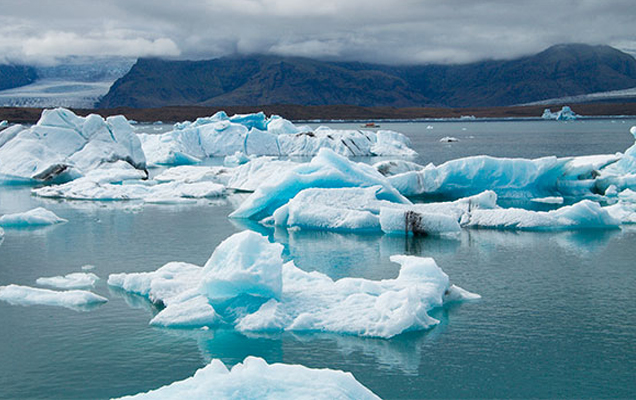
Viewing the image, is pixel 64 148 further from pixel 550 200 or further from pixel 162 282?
pixel 162 282

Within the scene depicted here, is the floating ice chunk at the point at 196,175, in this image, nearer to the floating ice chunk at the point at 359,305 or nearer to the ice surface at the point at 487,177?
the ice surface at the point at 487,177

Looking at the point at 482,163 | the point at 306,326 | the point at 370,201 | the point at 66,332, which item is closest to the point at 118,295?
the point at 66,332

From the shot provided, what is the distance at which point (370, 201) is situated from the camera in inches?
452

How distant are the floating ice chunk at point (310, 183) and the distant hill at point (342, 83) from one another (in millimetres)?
122267

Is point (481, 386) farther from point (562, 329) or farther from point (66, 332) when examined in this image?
point (66, 332)

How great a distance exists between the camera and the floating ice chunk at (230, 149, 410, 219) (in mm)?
12062

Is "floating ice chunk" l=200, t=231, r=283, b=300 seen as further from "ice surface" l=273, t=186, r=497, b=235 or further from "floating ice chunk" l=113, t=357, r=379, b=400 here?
"ice surface" l=273, t=186, r=497, b=235

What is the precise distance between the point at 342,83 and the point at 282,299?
154709 millimetres

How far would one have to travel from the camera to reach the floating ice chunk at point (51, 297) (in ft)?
22.6

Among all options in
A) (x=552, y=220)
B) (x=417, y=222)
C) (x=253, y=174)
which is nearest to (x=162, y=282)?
(x=417, y=222)

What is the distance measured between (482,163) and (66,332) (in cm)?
1096

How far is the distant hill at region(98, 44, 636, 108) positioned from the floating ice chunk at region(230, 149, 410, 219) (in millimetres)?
122267

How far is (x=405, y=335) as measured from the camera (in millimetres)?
5855

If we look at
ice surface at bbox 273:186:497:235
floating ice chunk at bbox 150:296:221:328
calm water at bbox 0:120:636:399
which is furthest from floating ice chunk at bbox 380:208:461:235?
floating ice chunk at bbox 150:296:221:328
